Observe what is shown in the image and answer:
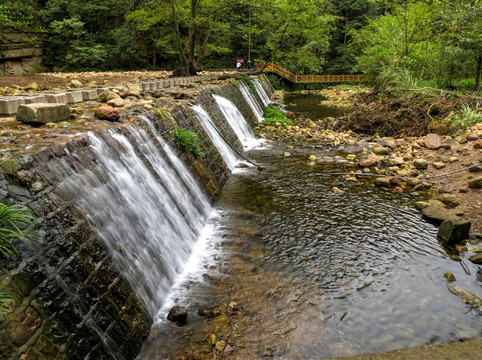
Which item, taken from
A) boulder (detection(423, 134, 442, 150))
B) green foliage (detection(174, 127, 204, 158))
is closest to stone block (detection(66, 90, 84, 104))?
green foliage (detection(174, 127, 204, 158))

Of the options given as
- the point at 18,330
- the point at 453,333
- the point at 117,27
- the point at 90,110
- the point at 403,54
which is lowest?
the point at 453,333

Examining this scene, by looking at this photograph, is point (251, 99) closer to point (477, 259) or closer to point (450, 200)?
point (450, 200)

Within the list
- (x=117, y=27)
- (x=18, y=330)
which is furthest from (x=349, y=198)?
(x=117, y=27)

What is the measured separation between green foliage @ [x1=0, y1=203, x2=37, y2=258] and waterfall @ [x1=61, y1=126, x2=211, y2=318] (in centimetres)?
68

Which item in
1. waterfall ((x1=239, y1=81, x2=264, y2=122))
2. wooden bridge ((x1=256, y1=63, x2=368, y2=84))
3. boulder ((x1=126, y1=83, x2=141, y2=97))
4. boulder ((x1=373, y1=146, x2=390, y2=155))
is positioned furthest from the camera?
wooden bridge ((x1=256, y1=63, x2=368, y2=84))

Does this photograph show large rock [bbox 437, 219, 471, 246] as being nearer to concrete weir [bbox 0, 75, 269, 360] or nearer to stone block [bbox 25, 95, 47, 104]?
concrete weir [bbox 0, 75, 269, 360]

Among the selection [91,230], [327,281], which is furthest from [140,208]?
[327,281]

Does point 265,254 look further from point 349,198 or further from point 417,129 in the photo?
point 417,129

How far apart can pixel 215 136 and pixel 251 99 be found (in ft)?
30.6

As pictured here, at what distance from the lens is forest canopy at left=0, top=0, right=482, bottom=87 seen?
15586 mm

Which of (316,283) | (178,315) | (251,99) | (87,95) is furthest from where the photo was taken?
(251,99)

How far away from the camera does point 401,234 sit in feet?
18.3

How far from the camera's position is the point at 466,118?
34.3 feet

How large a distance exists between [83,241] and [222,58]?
119 ft
